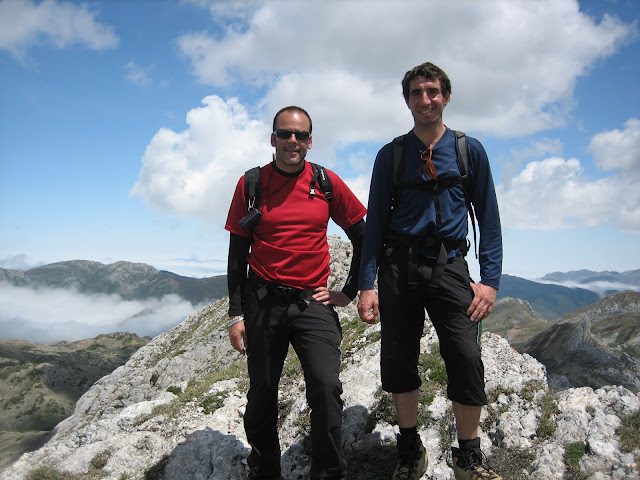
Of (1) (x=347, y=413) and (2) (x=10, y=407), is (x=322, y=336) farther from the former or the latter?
(2) (x=10, y=407)

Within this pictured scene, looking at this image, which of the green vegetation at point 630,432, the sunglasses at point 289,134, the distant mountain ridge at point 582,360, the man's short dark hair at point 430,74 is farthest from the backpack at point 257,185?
the distant mountain ridge at point 582,360

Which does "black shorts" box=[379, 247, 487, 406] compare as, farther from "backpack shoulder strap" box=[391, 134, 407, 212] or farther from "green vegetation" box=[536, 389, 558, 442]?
"green vegetation" box=[536, 389, 558, 442]

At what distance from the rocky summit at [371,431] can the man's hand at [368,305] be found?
2868mm

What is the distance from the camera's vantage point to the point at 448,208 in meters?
5.76

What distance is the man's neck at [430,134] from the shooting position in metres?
5.93

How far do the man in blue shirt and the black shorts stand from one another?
0.04ft

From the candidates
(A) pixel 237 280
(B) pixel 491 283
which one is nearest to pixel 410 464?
(B) pixel 491 283

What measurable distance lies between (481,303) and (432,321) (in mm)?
689

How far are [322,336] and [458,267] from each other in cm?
212

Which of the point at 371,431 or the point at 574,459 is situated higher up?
the point at 574,459

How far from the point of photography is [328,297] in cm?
652

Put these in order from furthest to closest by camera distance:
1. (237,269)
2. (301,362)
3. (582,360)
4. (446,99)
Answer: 1. (582,360)
2. (237,269)
3. (301,362)
4. (446,99)

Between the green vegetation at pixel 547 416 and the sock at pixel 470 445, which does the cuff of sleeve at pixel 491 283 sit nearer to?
the sock at pixel 470 445

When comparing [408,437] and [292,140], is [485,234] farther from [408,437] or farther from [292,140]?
[408,437]
